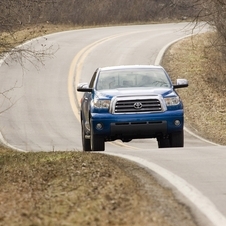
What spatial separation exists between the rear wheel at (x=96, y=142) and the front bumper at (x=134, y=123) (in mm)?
240

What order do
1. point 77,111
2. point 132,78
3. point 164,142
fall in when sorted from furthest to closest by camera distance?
1. point 77,111
2. point 164,142
3. point 132,78

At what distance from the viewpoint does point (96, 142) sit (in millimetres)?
15898

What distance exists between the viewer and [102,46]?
41.5 m

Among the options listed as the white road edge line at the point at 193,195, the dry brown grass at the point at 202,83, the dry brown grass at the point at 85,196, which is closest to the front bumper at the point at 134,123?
the dry brown grass at the point at 85,196

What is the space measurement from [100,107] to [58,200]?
7016 mm

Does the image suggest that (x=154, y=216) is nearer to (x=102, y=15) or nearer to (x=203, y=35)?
(x=203, y=35)

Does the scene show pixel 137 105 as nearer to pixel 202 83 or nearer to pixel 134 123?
pixel 134 123

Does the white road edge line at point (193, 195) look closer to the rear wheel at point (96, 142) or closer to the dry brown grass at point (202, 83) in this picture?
the rear wheel at point (96, 142)

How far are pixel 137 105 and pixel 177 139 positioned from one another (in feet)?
3.82

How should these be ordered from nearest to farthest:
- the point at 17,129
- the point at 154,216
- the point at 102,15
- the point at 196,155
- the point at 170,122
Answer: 1. the point at 154,216
2. the point at 196,155
3. the point at 170,122
4. the point at 17,129
5. the point at 102,15

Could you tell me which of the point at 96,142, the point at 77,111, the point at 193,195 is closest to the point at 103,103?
the point at 96,142

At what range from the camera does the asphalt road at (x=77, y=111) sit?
10094 millimetres

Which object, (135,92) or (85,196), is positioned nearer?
(85,196)

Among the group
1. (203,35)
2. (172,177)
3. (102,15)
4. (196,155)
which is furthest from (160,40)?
(172,177)
